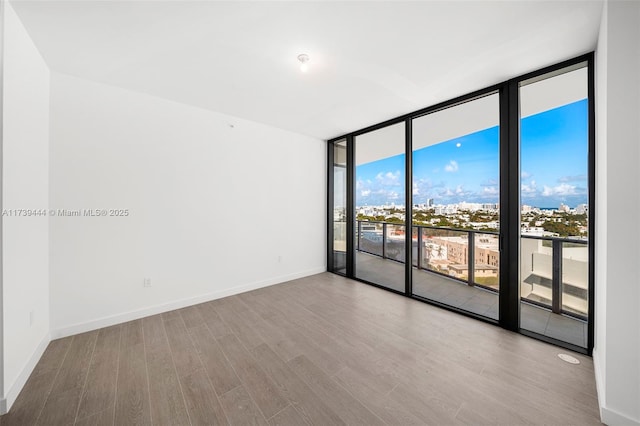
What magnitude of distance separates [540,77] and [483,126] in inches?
41.4

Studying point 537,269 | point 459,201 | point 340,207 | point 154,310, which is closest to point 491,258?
point 537,269

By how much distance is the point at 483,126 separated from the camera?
339 cm

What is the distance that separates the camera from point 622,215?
1456mm

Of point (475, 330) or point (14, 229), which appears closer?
point (14, 229)

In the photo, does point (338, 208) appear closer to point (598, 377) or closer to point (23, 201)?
point (598, 377)

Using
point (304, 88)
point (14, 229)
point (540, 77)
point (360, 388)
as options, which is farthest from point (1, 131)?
point (540, 77)

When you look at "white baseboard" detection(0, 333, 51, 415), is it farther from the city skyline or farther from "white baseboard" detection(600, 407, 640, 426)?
the city skyline

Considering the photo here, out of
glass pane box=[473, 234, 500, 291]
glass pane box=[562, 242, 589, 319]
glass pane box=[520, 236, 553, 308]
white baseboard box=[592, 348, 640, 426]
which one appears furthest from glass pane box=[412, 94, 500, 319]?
white baseboard box=[592, 348, 640, 426]

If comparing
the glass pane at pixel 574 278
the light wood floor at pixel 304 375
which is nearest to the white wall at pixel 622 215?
the light wood floor at pixel 304 375

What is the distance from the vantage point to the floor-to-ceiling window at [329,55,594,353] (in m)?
2.38

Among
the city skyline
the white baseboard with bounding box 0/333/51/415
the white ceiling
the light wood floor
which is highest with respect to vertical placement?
the white ceiling

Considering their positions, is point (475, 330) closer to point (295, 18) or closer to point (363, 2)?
point (363, 2)

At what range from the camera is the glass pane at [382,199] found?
4.02 m

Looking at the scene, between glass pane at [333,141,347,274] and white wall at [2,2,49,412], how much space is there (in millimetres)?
3888
